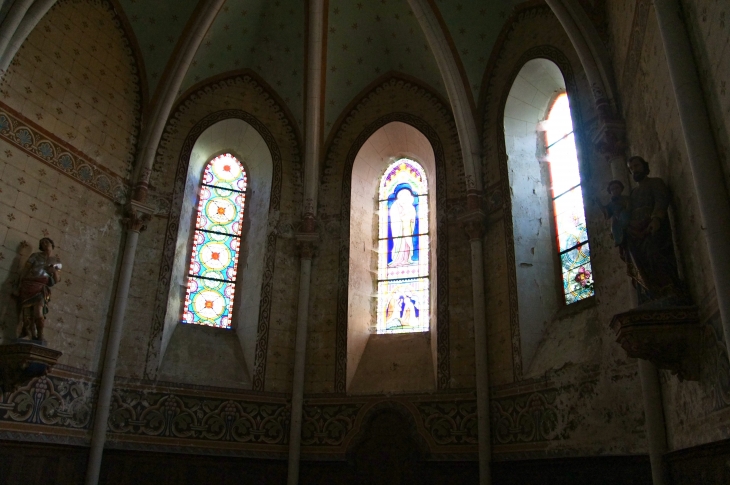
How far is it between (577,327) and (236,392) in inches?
203

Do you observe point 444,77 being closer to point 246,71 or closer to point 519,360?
point 246,71

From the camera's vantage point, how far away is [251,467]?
10.1m

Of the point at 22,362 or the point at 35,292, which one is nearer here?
the point at 22,362

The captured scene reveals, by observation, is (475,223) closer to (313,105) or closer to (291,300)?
(291,300)

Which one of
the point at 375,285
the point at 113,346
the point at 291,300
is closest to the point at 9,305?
the point at 113,346

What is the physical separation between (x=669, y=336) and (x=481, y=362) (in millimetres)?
4215

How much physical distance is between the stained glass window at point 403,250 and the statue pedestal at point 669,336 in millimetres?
5512

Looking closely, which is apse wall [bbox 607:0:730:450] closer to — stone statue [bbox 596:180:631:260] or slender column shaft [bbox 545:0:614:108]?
stone statue [bbox 596:180:631:260]

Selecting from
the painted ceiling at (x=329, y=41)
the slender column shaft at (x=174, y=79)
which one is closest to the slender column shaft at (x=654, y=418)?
the painted ceiling at (x=329, y=41)

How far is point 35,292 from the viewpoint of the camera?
28.4 ft

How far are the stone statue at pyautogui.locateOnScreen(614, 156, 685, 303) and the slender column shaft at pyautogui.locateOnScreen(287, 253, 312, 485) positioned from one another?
579 cm

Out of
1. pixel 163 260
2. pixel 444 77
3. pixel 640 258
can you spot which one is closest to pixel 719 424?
pixel 640 258

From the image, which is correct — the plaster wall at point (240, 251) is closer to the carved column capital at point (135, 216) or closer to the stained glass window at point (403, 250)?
the carved column capital at point (135, 216)

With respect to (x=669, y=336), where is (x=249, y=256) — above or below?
above
